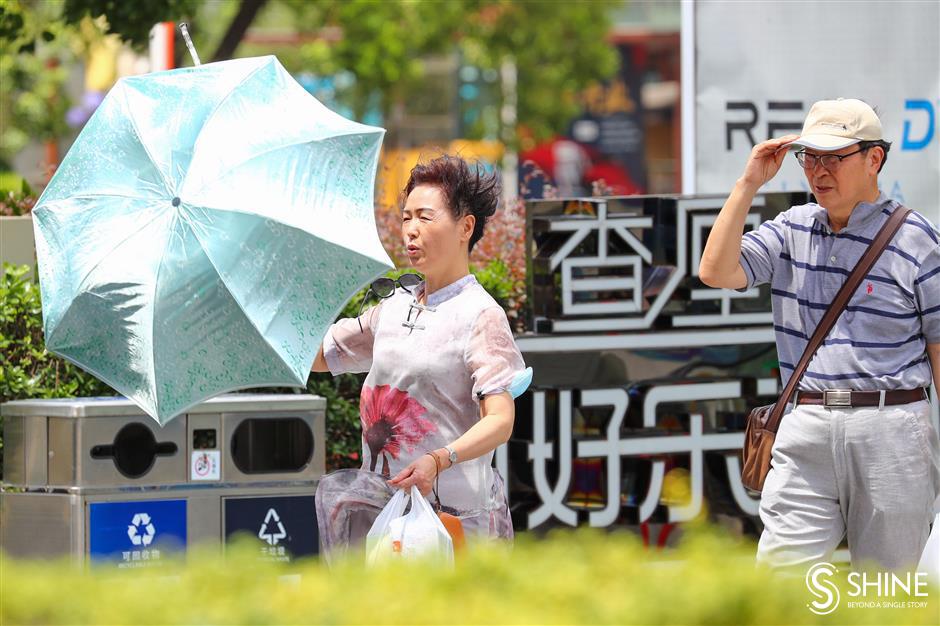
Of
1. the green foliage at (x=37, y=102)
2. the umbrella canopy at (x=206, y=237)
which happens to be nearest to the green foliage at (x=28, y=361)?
the umbrella canopy at (x=206, y=237)

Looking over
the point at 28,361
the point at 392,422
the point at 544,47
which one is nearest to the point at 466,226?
the point at 392,422

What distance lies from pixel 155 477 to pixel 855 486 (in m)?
2.46

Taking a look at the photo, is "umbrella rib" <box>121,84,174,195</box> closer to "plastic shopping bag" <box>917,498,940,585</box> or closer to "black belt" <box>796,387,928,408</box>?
"black belt" <box>796,387,928,408</box>

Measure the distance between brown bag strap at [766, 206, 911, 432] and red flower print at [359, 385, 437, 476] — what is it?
1.10 m

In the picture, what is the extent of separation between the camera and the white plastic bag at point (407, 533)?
4.20 metres

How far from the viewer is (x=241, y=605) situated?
257 centimetres

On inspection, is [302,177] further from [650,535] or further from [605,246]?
[650,535]

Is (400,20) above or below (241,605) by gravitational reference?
above

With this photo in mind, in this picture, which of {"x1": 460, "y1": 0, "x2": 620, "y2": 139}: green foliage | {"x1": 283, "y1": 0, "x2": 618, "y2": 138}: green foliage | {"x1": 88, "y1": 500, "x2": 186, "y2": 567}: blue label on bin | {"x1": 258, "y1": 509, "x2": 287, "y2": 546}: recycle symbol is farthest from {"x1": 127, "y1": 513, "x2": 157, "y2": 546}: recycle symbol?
{"x1": 460, "y1": 0, "x2": 620, "y2": 139}: green foliage

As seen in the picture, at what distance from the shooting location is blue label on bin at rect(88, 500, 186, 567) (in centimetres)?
549

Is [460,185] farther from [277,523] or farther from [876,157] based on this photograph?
[277,523]

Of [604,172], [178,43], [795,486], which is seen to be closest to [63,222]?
[795,486]

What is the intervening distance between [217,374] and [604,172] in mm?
30803

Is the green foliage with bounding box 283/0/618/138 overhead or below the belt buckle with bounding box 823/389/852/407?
overhead
